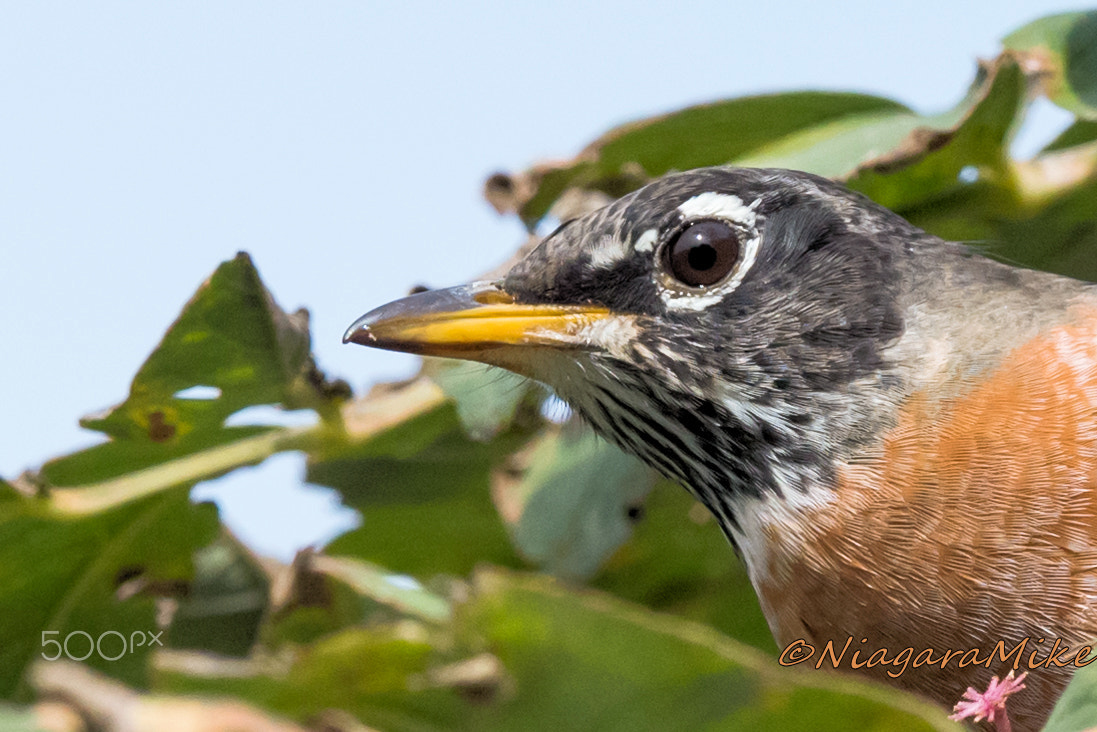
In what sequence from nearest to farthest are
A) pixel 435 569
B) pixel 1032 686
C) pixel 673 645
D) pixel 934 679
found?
pixel 673 645 → pixel 1032 686 → pixel 934 679 → pixel 435 569

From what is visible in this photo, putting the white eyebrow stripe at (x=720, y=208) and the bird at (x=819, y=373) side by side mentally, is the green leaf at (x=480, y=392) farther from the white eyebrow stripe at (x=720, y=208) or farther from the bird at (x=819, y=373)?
the white eyebrow stripe at (x=720, y=208)

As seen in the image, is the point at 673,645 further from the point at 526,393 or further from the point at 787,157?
the point at 787,157

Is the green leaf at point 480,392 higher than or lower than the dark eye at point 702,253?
lower

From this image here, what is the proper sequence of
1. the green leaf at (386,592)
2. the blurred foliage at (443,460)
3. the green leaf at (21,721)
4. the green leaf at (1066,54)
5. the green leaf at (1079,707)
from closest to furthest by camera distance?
the green leaf at (21,721)
the green leaf at (1079,707)
the green leaf at (386,592)
the blurred foliage at (443,460)
the green leaf at (1066,54)

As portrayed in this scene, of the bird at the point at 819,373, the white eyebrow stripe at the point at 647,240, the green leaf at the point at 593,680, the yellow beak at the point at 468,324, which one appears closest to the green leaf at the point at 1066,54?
the bird at the point at 819,373

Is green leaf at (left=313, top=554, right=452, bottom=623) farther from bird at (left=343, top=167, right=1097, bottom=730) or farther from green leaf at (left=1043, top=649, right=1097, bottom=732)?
green leaf at (left=1043, top=649, right=1097, bottom=732)

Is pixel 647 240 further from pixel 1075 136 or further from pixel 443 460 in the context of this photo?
pixel 1075 136

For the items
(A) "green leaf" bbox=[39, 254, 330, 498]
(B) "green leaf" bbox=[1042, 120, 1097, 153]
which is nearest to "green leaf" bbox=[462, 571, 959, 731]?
(A) "green leaf" bbox=[39, 254, 330, 498]

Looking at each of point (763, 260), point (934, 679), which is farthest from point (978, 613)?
point (763, 260)
